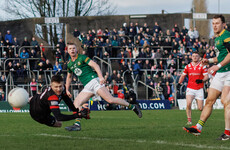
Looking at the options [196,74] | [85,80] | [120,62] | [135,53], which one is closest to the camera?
[85,80]

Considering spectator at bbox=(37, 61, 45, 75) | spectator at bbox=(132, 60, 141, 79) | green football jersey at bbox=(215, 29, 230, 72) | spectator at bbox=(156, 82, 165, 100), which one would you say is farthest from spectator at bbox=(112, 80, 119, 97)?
green football jersey at bbox=(215, 29, 230, 72)

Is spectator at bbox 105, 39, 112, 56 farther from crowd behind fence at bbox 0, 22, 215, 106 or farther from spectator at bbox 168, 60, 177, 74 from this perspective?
spectator at bbox 168, 60, 177, 74

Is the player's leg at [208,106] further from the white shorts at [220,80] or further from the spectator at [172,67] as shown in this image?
the spectator at [172,67]

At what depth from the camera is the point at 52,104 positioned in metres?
8.66

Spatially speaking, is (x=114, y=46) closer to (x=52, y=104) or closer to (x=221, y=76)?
(x=221, y=76)

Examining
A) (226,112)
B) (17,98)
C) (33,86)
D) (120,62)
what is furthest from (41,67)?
(226,112)

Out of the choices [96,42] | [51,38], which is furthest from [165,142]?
[51,38]

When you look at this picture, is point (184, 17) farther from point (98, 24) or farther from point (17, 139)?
point (17, 139)

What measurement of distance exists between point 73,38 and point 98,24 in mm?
4574

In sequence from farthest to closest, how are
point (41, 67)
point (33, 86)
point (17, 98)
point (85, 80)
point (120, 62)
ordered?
point (120, 62)
point (41, 67)
point (33, 86)
point (85, 80)
point (17, 98)

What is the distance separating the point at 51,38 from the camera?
44438 mm

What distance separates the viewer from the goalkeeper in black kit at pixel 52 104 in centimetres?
844

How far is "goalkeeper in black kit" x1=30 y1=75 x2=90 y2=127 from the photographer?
8.44 m

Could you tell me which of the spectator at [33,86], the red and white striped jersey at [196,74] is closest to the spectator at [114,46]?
the spectator at [33,86]
